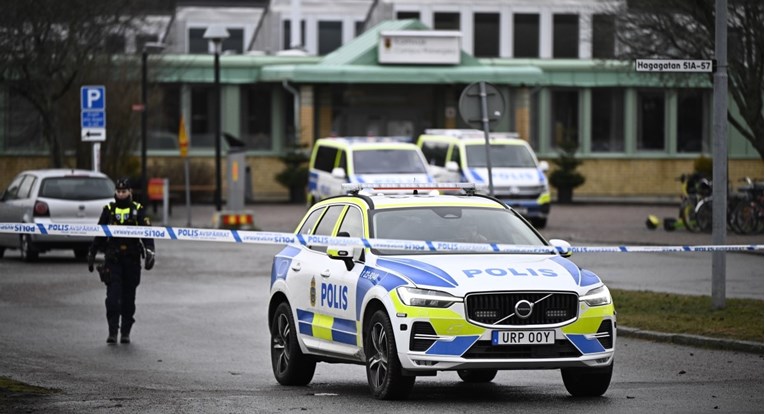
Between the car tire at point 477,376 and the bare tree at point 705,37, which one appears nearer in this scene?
the car tire at point 477,376

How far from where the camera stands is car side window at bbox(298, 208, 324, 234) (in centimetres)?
1362

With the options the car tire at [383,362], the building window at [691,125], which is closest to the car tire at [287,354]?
the car tire at [383,362]

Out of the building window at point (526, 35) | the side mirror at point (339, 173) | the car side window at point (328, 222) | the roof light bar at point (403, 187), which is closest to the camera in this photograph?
the car side window at point (328, 222)

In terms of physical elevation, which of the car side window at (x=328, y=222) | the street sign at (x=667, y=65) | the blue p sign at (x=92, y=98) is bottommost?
the car side window at (x=328, y=222)

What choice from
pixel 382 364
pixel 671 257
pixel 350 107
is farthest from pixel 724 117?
pixel 350 107

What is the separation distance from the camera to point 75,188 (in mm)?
27797

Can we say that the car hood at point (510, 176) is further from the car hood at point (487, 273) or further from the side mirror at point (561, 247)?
the car hood at point (487, 273)

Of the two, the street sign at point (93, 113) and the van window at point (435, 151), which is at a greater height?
the street sign at point (93, 113)

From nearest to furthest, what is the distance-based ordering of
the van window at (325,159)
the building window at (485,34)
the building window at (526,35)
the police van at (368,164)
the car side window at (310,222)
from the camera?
the car side window at (310,222) → the police van at (368,164) → the van window at (325,159) → the building window at (485,34) → the building window at (526,35)

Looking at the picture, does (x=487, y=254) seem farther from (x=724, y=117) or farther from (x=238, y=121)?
(x=238, y=121)

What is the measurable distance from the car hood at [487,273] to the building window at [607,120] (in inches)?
1769

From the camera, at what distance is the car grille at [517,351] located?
11.2 metres

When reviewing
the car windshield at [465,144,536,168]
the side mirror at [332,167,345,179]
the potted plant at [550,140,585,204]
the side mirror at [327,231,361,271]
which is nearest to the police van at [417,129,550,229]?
the car windshield at [465,144,536,168]

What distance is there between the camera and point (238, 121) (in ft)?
180
